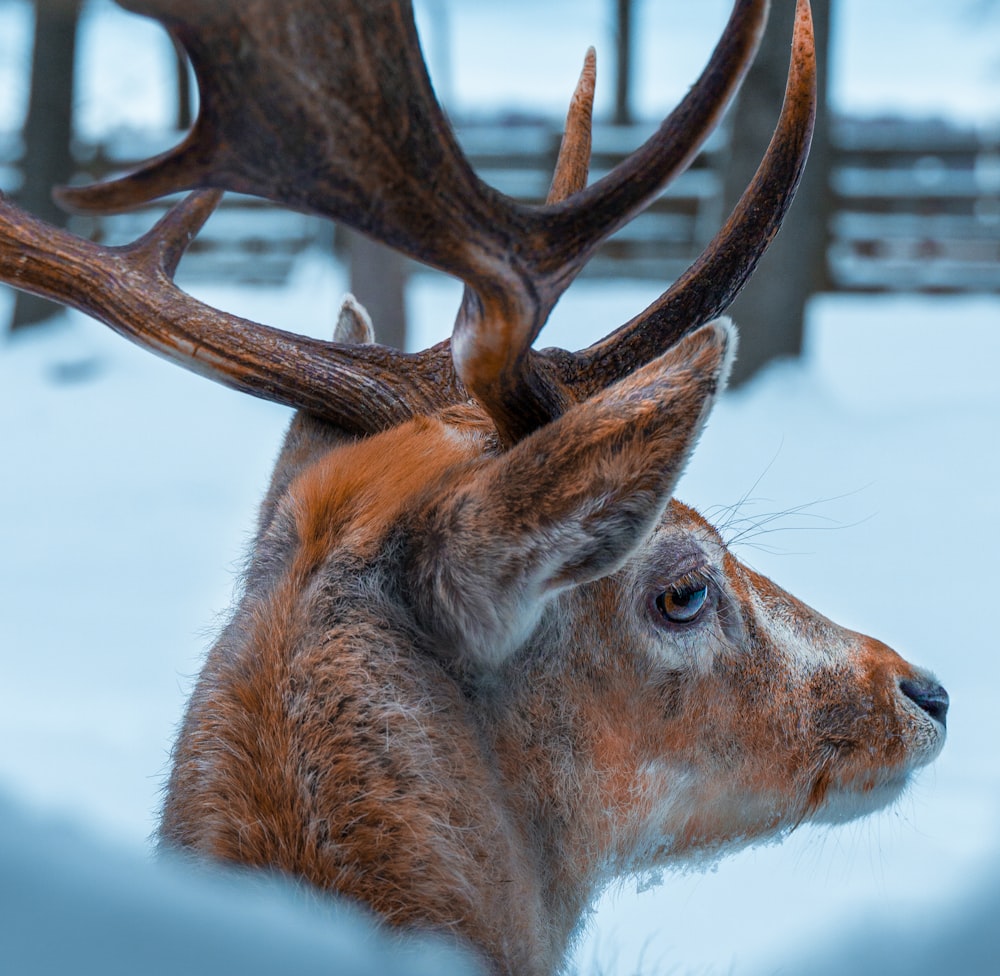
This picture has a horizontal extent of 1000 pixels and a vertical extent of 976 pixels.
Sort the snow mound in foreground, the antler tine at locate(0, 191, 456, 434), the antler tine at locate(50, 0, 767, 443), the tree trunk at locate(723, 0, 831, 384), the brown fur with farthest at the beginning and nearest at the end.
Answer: the tree trunk at locate(723, 0, 831, 384)
the antler tine at locate(0, 191, 456, 434)
the brown fur
the antler tine at locate(50, 0, 767, 443)
the snow mound in foreground

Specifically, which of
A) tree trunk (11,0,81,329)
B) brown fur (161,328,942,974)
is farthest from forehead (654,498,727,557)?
tree trunk (11,0,81,329)

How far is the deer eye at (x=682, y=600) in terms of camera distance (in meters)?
2.19

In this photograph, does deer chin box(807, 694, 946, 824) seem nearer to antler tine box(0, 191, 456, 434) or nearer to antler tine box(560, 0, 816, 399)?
antler tine box(560, 0, 816, 399)

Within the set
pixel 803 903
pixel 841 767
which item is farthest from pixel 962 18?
pixel 841 767

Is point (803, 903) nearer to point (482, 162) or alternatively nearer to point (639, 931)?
point (639, 931)

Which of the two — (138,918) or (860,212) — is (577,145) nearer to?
(138,918)

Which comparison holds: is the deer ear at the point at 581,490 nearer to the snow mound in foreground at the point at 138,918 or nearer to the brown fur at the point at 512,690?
the brown fur at the point at 512,690

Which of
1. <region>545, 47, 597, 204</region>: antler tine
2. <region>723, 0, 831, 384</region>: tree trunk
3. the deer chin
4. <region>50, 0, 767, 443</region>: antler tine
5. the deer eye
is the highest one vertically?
<region>723, 0, 831, 384</region>: tree trunk

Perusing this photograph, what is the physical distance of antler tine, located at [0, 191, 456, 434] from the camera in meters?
2.35

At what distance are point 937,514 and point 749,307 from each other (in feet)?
8.51

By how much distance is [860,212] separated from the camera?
46.2 ft

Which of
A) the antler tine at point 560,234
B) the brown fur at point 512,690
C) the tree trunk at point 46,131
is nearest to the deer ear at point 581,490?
the brown fur at point 512,690

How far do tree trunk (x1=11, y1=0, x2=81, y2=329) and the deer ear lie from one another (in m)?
10.6

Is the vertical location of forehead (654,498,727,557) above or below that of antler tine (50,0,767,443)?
below
